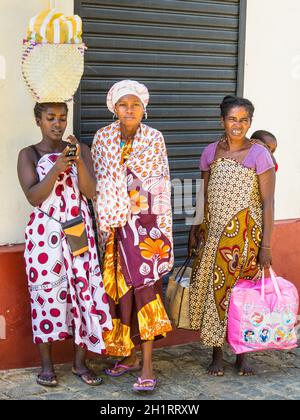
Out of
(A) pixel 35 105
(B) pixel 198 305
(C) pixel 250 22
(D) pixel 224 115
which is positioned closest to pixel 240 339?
(B) pixel 198 305

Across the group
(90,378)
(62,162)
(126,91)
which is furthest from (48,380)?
(126,91)

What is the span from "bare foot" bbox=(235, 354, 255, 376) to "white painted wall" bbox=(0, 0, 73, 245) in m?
1.66

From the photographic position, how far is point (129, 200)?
430 cm

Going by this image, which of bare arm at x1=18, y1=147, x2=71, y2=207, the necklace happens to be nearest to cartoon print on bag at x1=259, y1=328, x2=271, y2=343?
the necklace

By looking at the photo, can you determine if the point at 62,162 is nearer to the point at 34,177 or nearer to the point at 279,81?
the point at 34,177

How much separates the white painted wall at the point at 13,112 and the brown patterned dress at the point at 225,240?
1.19 meters

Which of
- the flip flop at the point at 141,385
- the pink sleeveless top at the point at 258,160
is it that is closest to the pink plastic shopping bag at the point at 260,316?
the flip flop at the point at 141,385

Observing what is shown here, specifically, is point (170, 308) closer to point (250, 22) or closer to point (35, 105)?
point (35, 105)

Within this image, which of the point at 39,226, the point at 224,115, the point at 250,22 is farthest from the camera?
the point at 250,22

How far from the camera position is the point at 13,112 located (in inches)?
177

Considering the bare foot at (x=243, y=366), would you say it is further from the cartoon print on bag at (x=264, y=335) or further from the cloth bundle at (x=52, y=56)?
the cloth bundle at (x=52, y=56)

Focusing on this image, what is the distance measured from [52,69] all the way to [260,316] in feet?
6.52

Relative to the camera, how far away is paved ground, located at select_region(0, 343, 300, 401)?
433 cm

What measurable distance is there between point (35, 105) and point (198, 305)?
1.66 m
